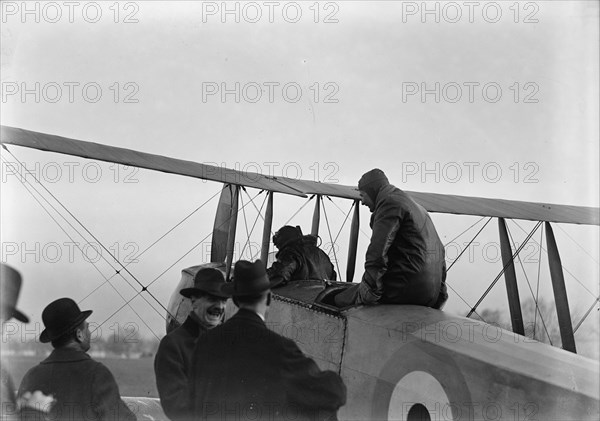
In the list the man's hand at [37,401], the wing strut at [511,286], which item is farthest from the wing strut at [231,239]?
the wing strut at [511,286]

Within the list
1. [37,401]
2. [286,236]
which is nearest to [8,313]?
[37,401]

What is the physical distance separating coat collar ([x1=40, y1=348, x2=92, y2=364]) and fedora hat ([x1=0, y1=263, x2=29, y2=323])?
37 cm

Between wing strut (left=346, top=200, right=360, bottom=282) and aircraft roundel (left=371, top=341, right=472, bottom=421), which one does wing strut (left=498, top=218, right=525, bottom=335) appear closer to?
wing strut (left=346, top=200, right=360, bottom=282)

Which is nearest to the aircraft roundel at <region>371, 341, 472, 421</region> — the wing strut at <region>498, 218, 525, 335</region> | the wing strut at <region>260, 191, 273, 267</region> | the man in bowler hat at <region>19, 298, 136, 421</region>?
the man in bowler hat at <region>19, 298, 136, 421</region>

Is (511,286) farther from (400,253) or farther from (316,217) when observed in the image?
(400,253)

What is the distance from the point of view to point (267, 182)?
739 centimetres

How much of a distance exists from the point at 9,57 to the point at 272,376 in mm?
3072

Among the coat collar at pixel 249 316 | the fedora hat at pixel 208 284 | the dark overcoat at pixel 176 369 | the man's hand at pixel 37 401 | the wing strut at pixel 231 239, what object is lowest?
the man's hand at pixel 37 401

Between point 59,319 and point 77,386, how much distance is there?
392mm

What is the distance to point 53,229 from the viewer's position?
22.5ft

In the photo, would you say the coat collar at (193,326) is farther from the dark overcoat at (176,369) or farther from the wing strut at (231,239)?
the wing strut at (231,239)

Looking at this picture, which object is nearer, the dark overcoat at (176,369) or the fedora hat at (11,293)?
the fedora hat at (11,293)

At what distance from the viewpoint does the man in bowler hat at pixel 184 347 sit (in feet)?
11.8

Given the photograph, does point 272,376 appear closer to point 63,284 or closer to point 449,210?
point 63,284
